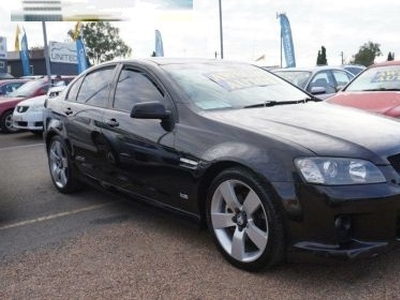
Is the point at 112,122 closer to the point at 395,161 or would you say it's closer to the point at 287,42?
the point at 395,161

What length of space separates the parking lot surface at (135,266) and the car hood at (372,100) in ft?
9.14

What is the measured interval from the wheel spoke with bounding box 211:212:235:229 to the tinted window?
1818 mm

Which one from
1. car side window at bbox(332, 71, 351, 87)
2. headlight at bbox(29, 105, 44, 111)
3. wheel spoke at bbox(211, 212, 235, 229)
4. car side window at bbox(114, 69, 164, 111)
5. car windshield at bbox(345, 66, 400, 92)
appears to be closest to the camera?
wheel spoke at bbox(211, 212, 235, 229)

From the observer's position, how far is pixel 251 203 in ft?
10.8

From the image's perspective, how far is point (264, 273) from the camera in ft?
11.0

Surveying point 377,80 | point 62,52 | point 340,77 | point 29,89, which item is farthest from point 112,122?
point 62,52

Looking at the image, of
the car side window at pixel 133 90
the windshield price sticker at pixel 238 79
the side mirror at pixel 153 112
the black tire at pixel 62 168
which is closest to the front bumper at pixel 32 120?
the black tire at pixel 62 168

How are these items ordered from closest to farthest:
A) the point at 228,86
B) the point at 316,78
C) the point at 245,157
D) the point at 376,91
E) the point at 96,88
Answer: the point at 245,157
the point at 228,86
the point at 96,88
the point at 376,91
the point at 316,78

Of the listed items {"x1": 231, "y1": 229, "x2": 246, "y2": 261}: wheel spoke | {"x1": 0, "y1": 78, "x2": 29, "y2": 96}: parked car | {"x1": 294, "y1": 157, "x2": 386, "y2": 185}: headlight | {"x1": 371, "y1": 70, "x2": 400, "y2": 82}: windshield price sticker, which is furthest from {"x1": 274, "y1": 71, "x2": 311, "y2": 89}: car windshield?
{"x1": 0, "y1": 78, "x2": 29, "y2": 96}: parked car

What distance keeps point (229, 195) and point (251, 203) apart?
0.19 m

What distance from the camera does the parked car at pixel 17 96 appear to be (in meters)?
12.5

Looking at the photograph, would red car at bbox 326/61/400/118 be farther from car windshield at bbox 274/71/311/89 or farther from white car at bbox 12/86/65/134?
white car at bbox 12/86/65/134

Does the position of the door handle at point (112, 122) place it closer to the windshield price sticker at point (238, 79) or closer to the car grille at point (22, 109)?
the windshield price sticker at point (238, 79)

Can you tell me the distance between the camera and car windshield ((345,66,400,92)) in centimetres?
686
